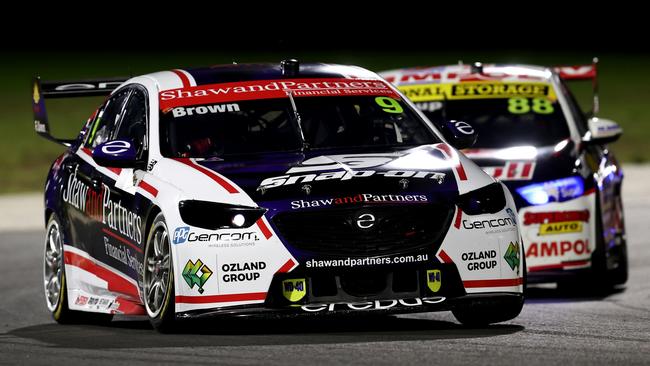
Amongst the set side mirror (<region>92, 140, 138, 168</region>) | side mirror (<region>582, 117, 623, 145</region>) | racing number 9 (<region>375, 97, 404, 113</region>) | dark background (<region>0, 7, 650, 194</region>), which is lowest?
dark background (<region>0, 7, 650, 194</region>)

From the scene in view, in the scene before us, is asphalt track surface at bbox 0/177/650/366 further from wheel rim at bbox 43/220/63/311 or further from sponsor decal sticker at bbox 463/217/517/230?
sponsor decal sticker at bbox 463/217/517/230

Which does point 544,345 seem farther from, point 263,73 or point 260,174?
point 263,73

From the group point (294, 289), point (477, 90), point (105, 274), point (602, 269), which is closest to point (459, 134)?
point (294, 289)

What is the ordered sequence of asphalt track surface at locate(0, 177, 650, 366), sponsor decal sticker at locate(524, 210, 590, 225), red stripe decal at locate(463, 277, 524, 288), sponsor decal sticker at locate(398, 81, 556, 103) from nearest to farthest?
1. asphalt track surface at locate(0, 177, 650, 366)
2. red stripe decal at locate(463, 277, 524, 288)
3. sponsor decal sticker at locate(524, 210, 590, 225)
4. sponsor decal sticker at locate(398, 81, 556, 103)

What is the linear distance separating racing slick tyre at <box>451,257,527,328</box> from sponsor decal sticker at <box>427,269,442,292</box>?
0.93 feet

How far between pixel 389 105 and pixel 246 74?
858 millimetres

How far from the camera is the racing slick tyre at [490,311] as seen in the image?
864cm

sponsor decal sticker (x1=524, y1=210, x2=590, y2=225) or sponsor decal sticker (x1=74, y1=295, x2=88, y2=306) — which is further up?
sponsor decal sticker (x1=524, y1=210, x2=590, y2=225)

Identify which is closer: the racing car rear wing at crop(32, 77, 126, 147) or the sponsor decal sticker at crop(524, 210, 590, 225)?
the sponsor decal sticker at crop(524, 210, 590, 225)

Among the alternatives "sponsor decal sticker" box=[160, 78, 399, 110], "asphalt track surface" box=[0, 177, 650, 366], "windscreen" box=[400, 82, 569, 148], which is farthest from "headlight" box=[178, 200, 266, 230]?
"windscreen" box=[400, 82, 569, 148]

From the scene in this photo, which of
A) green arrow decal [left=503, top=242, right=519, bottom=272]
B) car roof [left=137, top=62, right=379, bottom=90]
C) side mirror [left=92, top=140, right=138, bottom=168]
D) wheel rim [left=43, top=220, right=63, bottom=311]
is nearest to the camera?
green arrow decal [left=503, top=242, right=519, bottom=272]

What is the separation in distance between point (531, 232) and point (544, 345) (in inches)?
129

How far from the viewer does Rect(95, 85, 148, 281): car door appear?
889 cm

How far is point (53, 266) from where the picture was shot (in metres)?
10.6
